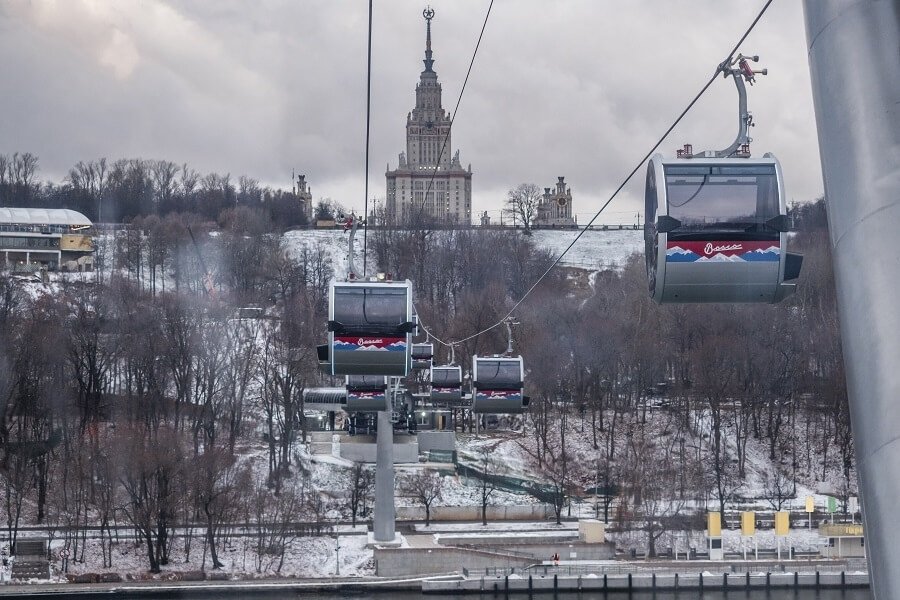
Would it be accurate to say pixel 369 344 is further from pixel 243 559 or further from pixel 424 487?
pixel 424 487

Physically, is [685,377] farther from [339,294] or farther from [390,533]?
[339,294]

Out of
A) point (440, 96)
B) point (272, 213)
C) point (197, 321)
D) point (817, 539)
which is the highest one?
point (440, 96)

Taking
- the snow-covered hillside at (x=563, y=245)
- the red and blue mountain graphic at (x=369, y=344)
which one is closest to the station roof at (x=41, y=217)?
the snow-covered hillside at (x=563, y=245)

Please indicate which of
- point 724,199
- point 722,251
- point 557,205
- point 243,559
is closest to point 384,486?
point 243,559

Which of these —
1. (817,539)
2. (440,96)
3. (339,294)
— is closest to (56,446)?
(817,539)

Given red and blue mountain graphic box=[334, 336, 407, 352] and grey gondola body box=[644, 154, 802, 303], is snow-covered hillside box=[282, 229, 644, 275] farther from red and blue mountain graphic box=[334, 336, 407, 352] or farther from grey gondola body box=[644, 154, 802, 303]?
grey gondola body box=[644, 154, 802, 303]

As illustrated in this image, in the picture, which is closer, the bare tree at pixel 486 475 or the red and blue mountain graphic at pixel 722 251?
the red and blue mountain graphic at pixel 722 251

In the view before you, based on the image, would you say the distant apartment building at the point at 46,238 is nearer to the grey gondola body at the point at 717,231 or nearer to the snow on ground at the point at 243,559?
the snow on ground at the point at 243,559
